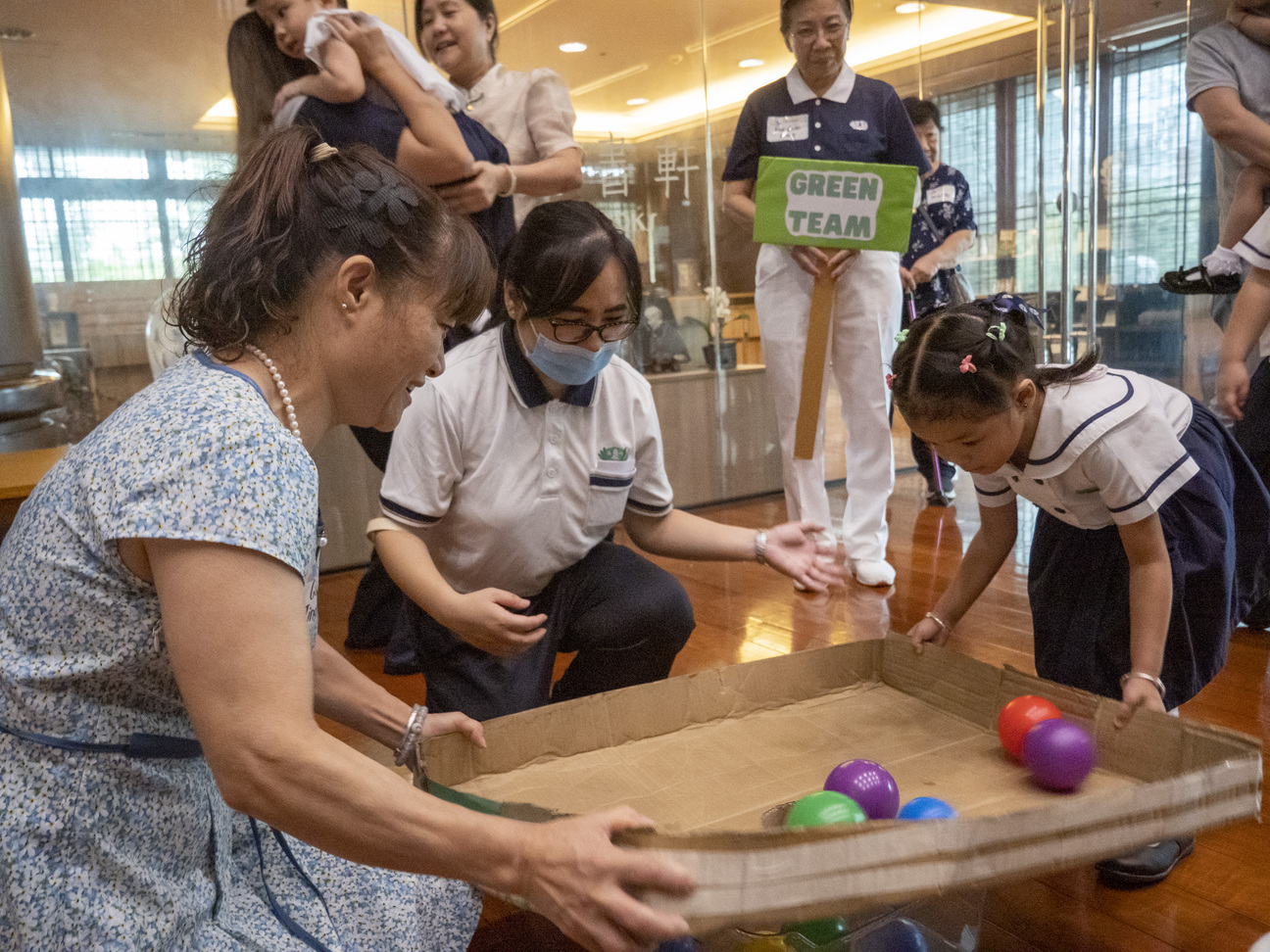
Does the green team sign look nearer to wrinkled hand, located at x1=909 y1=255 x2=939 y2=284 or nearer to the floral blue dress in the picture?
wrinkled hand, located at x1=909 y1=255 x2=939 y2=284

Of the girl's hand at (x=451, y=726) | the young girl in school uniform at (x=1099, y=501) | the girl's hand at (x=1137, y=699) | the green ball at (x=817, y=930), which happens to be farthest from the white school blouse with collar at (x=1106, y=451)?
the girl's hand at (x=451, y=726)

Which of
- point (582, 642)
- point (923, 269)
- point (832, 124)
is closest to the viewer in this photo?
point (582, 642)

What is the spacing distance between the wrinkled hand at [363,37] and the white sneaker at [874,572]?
1975 mm

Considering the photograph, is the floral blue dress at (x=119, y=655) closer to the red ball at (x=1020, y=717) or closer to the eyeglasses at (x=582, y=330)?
the eyeglasses at (x=582, y=330)

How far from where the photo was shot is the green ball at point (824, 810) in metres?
1.25

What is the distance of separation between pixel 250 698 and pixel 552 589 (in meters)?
1.03

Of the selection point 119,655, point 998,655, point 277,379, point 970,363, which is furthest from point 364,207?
point 998,655

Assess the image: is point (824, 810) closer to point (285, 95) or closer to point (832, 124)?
point (285, 95)

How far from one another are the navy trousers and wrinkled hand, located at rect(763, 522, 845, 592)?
24cm

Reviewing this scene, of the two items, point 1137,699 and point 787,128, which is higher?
point 787,128

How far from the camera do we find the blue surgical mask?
1580mm

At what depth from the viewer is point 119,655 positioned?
2.68 ft

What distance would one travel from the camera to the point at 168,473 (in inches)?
29.7

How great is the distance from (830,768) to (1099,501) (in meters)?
0.62
